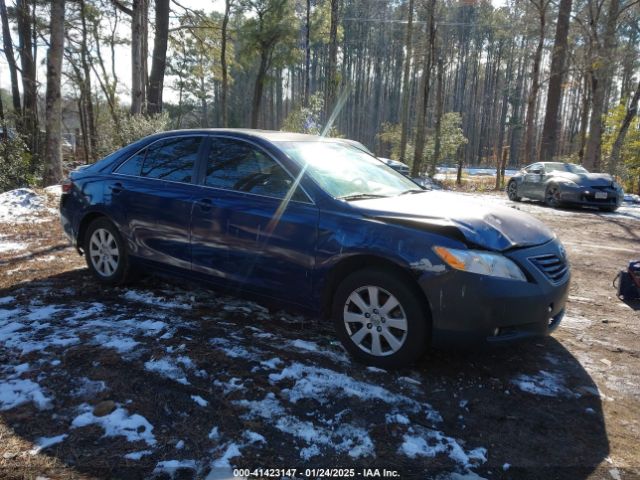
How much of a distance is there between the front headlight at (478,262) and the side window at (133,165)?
3.09 metres

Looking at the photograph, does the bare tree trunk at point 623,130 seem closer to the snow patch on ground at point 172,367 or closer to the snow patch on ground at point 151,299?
the snow patch on ground at point 151,299

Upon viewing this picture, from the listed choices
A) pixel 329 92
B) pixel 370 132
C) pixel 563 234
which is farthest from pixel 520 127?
pixel 563 234

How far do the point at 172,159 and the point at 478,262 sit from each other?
9.61 feet

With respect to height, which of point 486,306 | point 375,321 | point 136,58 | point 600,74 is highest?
point 600,74

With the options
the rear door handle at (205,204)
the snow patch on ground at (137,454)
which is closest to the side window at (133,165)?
the rear door handle at (205,204)

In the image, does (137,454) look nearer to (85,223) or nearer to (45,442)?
(45,442)

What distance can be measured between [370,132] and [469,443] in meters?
65.9

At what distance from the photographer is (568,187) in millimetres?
11969

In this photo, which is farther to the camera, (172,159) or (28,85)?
(28,85)

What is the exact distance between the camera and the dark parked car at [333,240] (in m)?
2.87

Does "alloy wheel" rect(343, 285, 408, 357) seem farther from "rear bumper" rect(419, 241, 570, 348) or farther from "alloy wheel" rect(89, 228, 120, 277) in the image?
"alloy wheel" rect(89, 228, 120, 277)

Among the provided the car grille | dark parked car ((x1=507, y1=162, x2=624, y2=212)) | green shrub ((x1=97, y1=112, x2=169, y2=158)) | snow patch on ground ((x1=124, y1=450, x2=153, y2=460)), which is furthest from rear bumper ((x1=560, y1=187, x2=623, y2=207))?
snow patch on ground ((x1=124, y1=450, x2=153, y2=460))

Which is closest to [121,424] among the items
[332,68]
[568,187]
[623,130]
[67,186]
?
[67,186]

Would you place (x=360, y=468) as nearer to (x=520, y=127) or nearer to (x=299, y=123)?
(x=299, y=123)
